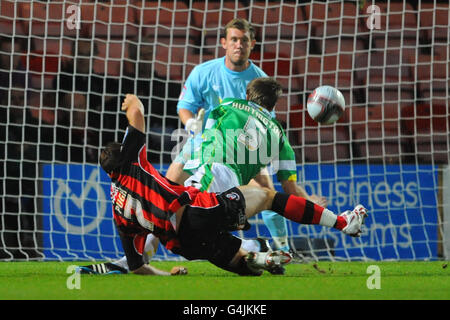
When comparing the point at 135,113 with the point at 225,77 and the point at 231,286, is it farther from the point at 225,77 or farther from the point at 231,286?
the point at 225,77

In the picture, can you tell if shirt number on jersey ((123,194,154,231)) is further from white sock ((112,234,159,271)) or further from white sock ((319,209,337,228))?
Answer: white sock ((319,209,337,228))

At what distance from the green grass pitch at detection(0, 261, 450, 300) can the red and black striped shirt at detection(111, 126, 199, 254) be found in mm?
315

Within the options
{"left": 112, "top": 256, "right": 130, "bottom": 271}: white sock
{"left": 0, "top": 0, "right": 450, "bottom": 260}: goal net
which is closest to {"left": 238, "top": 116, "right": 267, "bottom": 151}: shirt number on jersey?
{"left": 112, "top": 256, "right": 130, "bottom": 271}: white sock

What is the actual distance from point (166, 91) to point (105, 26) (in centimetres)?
147

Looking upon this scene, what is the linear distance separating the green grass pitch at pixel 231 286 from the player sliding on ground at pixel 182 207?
0.21m

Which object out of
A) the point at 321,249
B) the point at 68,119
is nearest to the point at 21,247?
the point at 68,119

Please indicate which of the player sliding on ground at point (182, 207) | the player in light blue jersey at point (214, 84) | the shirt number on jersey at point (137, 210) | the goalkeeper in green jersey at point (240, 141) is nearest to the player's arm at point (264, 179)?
the goalkeeper in green jersey at point (240, 141)

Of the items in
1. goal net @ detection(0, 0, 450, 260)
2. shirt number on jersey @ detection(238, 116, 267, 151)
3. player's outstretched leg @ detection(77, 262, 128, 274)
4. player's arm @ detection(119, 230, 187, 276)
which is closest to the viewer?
player's arm @ detection(119, 230, 187, 276)

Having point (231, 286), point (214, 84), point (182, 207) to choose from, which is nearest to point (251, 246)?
point (182, 207)

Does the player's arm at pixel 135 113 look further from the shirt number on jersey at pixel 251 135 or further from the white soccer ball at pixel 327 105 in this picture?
the white soccer ball at pixel 327 105

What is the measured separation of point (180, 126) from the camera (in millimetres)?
8062

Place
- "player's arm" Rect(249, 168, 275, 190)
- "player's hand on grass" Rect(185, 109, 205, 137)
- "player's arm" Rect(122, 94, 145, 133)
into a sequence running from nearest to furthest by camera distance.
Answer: "player's arm" Rect(122, 94, 145, 133)
"player's hand on grass" Rect(185, 109, 205, 137)
"player's arm" Rect(249, 168, 275, 190)

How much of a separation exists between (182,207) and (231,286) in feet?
1.96

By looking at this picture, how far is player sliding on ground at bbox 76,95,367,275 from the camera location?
418 cm
